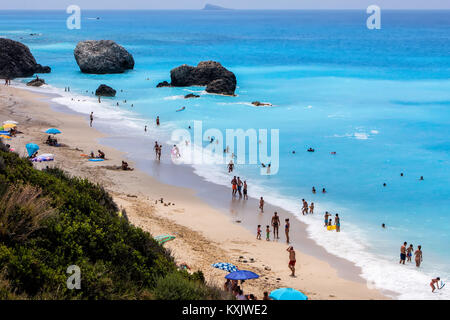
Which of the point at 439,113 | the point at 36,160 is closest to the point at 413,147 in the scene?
the point at 439,113

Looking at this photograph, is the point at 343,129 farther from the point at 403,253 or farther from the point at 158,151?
the point at 403,253

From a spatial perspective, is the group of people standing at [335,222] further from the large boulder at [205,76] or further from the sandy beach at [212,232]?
the large boulder at [205,76]

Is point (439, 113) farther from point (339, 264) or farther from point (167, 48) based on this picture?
point (167, 48)

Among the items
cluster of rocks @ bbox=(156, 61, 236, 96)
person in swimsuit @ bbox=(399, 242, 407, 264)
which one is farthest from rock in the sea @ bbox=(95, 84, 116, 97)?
person in swimsuit @ bbox=(399, 242, 407, 264)

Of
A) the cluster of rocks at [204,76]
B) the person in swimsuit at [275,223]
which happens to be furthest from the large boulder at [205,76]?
the person in swimsuit at [275,223]

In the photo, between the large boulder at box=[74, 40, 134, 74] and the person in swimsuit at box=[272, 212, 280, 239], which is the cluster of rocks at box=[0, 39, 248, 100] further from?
the person in swimsuit at box=[272, 212, 280, 239]
